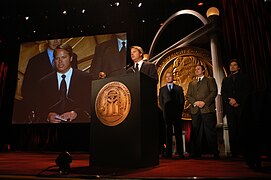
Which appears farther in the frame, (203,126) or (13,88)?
(13,88)

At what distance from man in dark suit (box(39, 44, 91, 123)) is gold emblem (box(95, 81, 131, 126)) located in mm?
2836

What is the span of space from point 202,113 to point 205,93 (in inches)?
11.8

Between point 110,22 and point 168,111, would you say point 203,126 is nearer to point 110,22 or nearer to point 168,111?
point 168,111

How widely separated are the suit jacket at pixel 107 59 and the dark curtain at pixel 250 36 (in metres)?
2.19

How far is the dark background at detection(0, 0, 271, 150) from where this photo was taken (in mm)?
3422

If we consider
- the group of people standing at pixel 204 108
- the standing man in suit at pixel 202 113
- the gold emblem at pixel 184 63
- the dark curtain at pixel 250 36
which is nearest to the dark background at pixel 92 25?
the dark curtain at pixel 250 36

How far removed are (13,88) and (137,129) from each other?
5.25 meters

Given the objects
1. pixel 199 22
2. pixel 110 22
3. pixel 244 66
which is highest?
pixel 110 22

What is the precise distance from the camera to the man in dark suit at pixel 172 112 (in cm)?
331

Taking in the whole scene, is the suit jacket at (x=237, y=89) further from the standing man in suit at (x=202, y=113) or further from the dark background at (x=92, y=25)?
the dark background at (x=92, y=25)

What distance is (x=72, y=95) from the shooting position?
15.9 ft

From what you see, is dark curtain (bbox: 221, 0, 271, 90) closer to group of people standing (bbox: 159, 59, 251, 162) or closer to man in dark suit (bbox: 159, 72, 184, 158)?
group of people standing (bbox: 159, 59, 251, 162)

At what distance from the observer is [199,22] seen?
14.8 ft

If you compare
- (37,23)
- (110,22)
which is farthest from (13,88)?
(110,22)
